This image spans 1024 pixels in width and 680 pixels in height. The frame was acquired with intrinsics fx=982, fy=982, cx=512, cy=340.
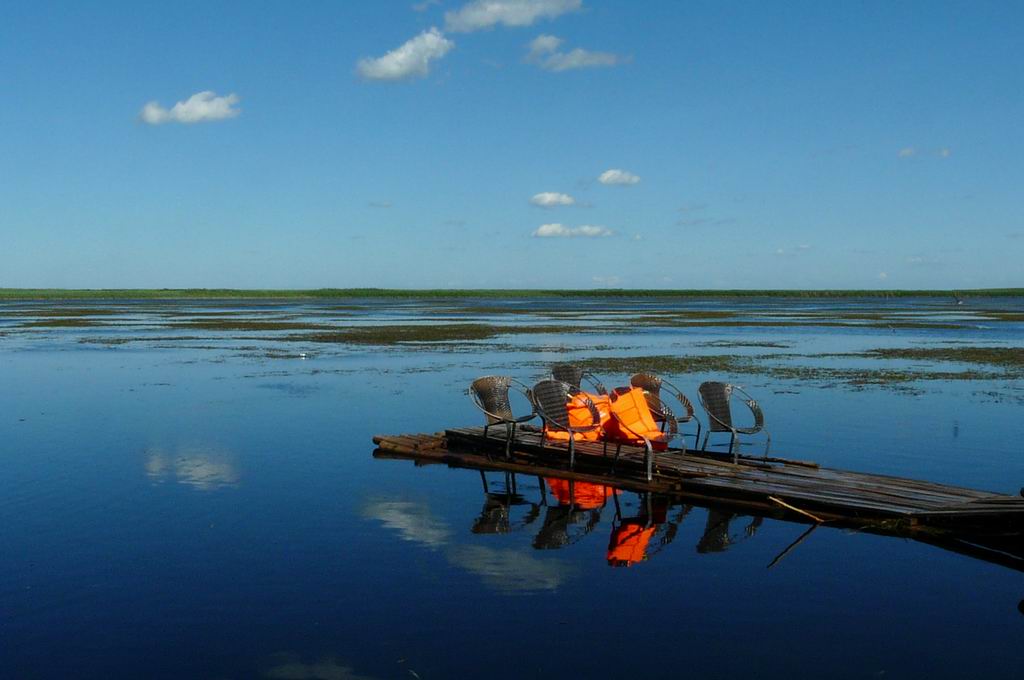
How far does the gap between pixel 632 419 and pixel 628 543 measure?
12.7 ft

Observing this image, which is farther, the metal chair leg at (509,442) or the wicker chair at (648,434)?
the metal chair leg at (509,442)

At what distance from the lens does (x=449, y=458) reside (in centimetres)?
1580

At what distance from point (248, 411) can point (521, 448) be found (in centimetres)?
813

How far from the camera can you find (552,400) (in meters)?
15.0

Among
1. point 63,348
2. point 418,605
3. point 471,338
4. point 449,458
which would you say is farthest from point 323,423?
point 471,338

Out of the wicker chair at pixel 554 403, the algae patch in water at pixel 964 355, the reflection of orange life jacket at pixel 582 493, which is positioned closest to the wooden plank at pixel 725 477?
the reflection of orange life jacket at pixel 582 493

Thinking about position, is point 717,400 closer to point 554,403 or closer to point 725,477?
point 725,477

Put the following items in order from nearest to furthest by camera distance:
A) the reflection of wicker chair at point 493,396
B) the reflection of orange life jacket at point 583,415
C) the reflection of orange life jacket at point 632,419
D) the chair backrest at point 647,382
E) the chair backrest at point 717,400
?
the reflection of orange life jacket at point 632,419
the chair backrest at point 717,400
the reflection of orange life jacket at point 583,415
the chair backrest at point 647,382
the reflection of wicker chair at point 493,396

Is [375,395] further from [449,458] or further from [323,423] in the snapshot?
[449,458]

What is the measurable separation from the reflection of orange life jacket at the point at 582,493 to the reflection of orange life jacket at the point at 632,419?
782 millimetres

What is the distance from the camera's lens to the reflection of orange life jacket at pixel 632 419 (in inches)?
561

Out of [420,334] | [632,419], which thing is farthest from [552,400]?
[420,334]

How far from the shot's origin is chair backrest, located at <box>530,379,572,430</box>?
1491cm

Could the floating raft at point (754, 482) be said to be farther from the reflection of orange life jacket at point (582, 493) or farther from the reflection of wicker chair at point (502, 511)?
the reflection of wicker chair at point (502, 511)
